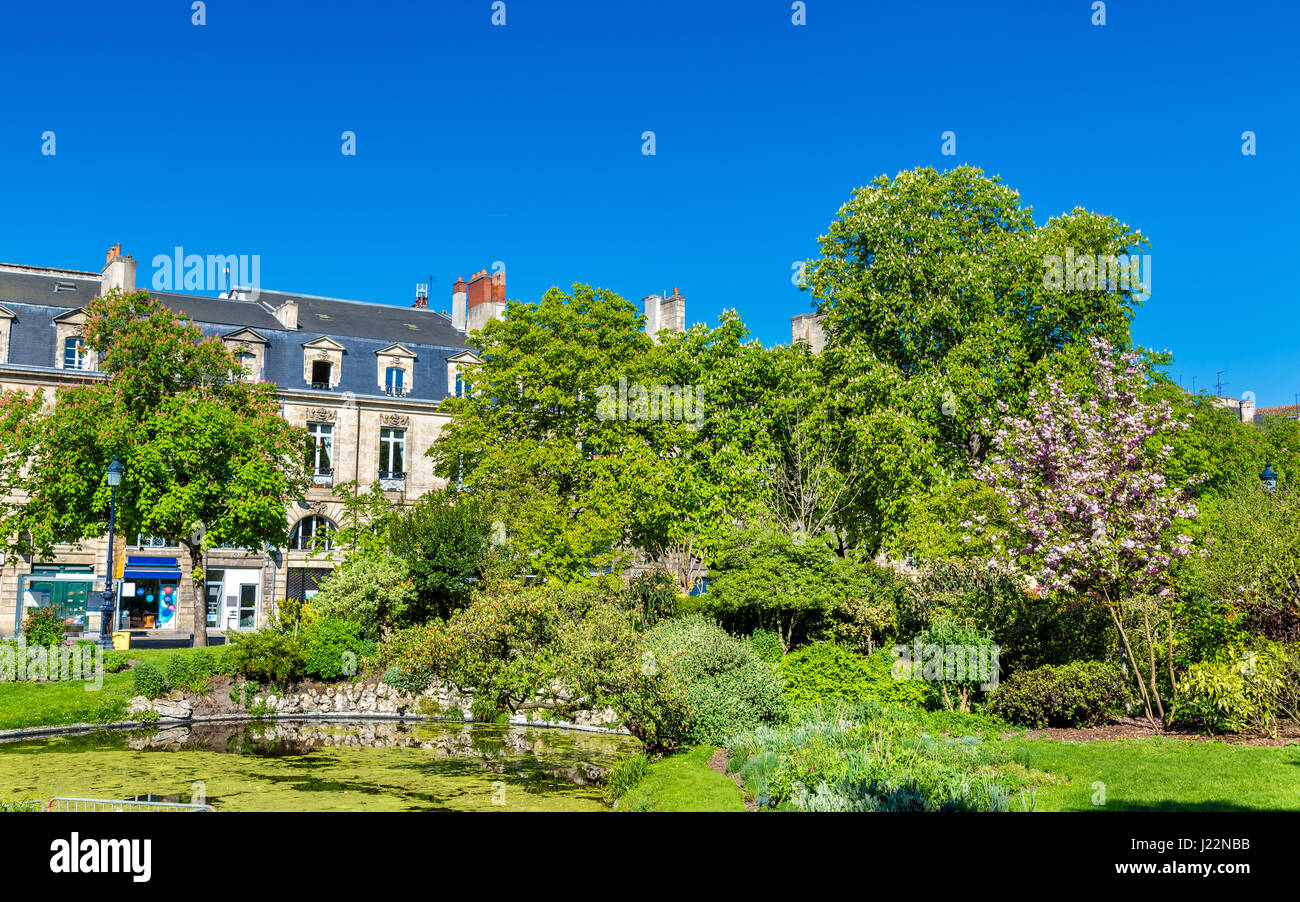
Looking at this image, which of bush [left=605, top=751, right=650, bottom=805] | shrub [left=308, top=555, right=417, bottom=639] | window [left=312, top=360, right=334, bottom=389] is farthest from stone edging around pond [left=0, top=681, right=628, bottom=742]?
window [left=312, top=360, right=334, bottom=389]

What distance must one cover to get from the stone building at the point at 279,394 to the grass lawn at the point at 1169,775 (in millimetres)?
33902

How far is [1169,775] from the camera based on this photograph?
1373 centimetres

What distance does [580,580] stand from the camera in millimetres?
30406

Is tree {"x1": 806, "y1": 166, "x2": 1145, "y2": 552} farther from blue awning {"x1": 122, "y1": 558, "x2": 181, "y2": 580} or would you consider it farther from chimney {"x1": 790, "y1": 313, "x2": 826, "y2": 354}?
blue awning {"x1": 122, "y1": 558, "x2": 181, "y2": 580}

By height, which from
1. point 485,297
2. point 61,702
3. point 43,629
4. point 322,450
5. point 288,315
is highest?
point 485,297

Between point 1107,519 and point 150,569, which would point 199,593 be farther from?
point 1107,519

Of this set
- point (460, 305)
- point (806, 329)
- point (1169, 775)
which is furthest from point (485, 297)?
point (1169, 775)

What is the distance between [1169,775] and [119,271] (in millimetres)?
45181

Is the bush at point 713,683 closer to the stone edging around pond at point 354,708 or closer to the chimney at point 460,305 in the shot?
the stone edging around pond at point 354,708

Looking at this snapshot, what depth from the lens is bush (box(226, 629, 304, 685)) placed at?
27.4m

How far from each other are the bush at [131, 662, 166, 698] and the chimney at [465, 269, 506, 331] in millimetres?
28071
